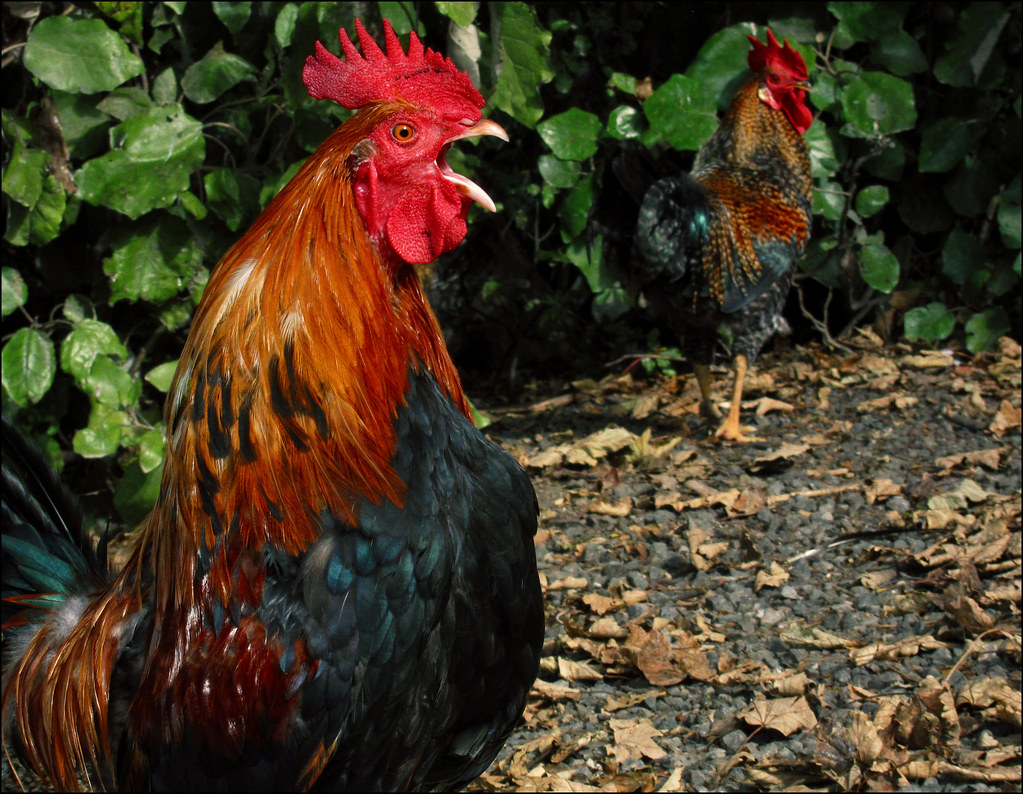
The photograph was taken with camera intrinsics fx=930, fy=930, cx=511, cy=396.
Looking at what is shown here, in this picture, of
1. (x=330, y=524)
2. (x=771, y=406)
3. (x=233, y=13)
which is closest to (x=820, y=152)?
(x=771, y=406)

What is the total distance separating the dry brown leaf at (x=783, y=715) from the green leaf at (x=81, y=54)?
125 inches

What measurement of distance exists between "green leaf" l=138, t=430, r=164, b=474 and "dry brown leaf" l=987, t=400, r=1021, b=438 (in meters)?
3.93

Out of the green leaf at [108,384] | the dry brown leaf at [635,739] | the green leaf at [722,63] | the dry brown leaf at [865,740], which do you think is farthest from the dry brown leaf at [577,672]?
the green leaf at [722,63]

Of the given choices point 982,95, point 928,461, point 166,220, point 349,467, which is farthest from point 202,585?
point 982,95

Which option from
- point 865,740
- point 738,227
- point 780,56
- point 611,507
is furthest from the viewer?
point 780,56

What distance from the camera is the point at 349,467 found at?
6.03ft

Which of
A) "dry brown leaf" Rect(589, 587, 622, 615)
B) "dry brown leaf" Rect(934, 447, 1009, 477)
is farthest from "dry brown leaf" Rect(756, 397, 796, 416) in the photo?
"dry brown leaf" Rect(589, 587, 622, 615)

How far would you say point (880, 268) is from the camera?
5988 millimetres

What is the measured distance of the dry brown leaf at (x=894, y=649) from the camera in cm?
298

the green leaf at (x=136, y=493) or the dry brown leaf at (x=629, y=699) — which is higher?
the green leaf at (x=136, y=493)

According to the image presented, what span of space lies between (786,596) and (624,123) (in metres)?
3.09

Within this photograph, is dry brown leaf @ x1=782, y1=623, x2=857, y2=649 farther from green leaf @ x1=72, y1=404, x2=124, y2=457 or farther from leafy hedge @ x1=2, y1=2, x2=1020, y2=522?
green leaf @ x1=72, y1=404, x2=124, y2=457

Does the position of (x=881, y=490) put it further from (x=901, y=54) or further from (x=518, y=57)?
(x=901, y=54)

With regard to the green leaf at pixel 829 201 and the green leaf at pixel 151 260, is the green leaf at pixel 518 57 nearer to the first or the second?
the green leaf at pixel 151 260
